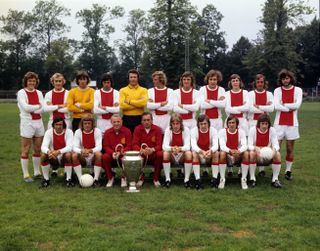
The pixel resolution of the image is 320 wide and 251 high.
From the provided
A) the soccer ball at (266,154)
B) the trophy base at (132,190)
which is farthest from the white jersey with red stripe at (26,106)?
the soccer ball at (266,154)

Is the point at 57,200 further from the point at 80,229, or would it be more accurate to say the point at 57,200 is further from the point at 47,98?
the point at 47,98

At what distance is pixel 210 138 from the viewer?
7.52m

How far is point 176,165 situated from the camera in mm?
7531

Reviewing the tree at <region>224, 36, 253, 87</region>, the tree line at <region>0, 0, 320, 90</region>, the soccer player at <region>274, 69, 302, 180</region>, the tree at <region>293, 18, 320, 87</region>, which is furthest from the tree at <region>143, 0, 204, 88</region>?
the soccer player at <region>274, 69, 302, 180</region>

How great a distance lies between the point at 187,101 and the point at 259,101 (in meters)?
1.35

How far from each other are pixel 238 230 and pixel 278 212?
966 mm

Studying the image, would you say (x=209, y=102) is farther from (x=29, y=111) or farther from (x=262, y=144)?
(x=29, y=111)

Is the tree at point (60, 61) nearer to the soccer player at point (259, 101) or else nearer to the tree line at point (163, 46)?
the tree line at point (163, 46)

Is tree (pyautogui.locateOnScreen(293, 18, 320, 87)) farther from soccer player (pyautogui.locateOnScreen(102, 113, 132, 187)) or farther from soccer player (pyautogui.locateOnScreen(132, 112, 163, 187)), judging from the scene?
soccer player (pyautogui.locateOnScreen(102, 113, 132, 187))

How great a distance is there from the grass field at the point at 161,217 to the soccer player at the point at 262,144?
0.77 ft

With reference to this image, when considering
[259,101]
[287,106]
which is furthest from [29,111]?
[287,106]

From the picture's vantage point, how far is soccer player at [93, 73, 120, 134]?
25.2 feet

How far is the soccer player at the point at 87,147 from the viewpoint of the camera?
738cm

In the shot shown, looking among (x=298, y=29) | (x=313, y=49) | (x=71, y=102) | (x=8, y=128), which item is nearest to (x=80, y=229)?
(x=71, y=102)
